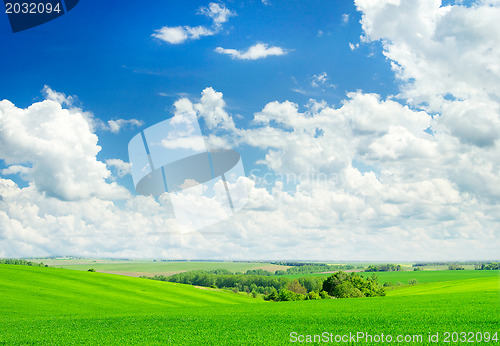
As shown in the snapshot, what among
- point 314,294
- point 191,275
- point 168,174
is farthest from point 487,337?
point 191,275

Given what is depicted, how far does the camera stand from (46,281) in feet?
177

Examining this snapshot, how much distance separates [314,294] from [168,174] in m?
60.6
